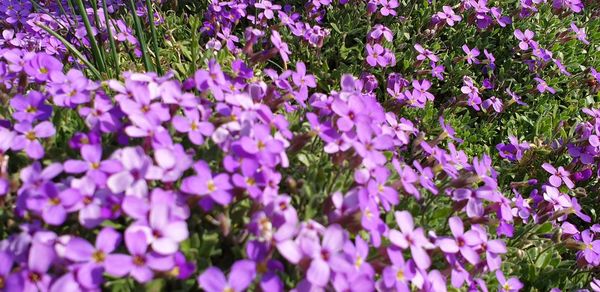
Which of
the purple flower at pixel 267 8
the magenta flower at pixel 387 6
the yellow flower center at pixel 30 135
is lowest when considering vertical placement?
the magenta flower at pixel 387 6

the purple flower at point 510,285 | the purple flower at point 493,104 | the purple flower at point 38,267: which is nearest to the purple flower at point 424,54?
the purple flower at point 493,104

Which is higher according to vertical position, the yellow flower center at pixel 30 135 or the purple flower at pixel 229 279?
the yellow flower center at pixel 30 135

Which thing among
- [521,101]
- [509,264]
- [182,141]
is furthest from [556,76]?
[182,141]

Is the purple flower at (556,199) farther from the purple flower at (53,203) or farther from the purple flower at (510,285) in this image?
the purple flower at (53,203)

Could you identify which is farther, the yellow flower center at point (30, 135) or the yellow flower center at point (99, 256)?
the yellow flower center at point (30, 135)

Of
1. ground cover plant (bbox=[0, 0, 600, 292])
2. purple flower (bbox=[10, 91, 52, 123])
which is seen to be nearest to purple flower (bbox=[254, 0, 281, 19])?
ground cover plant (bbox=[0, 0, 600, 292])

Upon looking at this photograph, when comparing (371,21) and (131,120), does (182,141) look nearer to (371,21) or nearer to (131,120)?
(131,120)
